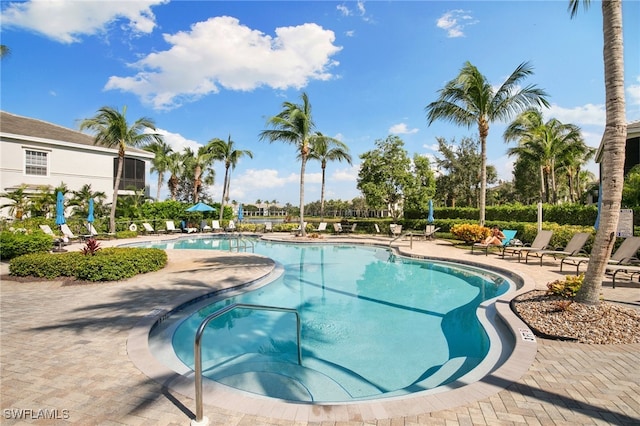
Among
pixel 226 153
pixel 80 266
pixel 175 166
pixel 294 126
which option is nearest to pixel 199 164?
pixel 226 153

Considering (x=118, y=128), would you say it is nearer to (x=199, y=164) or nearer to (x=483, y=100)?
(x=199, y=164)

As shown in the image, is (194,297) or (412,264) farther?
(412,264)

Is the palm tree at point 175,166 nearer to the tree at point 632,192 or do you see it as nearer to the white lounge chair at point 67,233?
the white lounge chair at point 67,233

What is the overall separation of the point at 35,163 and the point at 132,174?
7347 millimetres

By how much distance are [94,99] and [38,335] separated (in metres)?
23.9

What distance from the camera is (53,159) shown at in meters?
25.0

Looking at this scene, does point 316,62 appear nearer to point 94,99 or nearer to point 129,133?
point 129,133

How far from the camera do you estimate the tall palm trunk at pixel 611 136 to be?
5.23 metres

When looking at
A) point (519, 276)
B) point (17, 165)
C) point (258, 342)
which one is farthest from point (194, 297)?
point (17, 165)

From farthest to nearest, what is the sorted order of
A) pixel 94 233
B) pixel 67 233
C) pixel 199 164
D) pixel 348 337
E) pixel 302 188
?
pixel 199 164 < pixel 302 188 < pixel 94 233 < pixel 67 233 < pixel 348 337

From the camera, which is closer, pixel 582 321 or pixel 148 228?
pixel 582 321

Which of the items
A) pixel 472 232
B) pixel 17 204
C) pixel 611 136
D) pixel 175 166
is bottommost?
pixel 472 232

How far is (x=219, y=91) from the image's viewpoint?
76.1ft

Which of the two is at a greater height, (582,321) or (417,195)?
(417,195)
